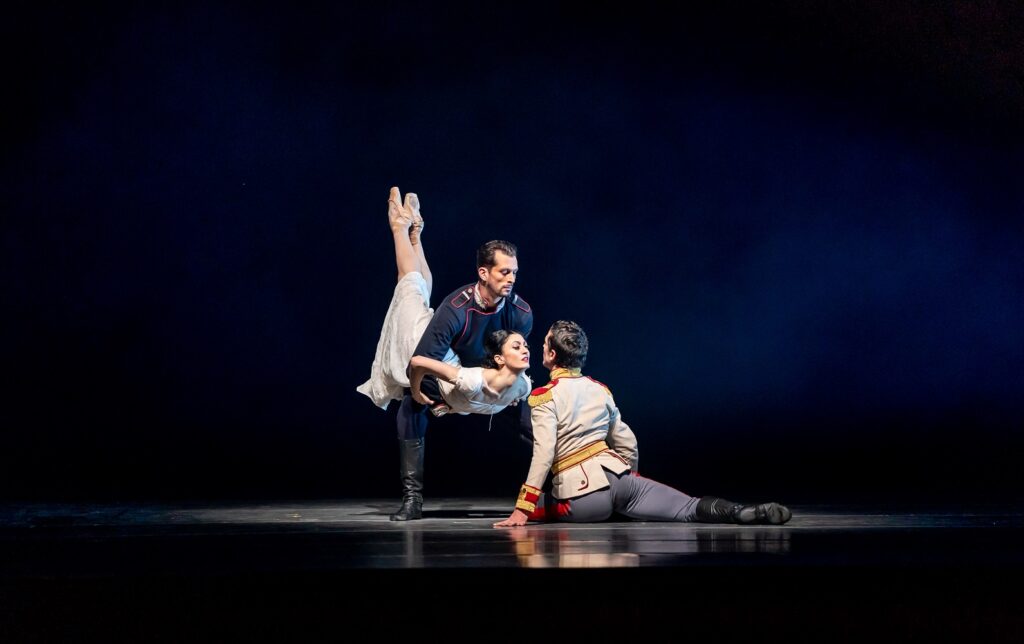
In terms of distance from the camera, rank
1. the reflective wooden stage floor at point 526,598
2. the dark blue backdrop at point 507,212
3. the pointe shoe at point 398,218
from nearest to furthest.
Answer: the reflective wooden stage floor at point 526,598 → the pointe shoe at point 398,218 → the dark blue backdrop at point 507,212

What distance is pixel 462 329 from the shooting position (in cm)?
329

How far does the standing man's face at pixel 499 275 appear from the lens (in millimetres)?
3188

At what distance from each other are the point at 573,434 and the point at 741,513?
555 mm

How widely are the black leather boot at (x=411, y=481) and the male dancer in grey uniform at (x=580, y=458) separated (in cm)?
43

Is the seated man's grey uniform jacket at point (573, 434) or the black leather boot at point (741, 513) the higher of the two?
the seated man's grey uniform jacket at point (573, 434)

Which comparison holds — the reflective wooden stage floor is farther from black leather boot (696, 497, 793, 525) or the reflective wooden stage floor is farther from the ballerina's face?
the ballerina's face

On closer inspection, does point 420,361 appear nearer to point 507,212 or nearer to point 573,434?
point 573,434

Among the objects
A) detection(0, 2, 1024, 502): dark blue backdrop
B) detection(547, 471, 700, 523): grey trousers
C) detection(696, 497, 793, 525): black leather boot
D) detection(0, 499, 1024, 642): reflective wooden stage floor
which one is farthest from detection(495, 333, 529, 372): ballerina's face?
detection(0, 2, 1024, 502): dark blue backdrop

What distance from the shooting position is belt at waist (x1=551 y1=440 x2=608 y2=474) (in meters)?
2.92

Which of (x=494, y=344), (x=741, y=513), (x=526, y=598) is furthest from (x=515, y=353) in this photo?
(x=526, y=598)

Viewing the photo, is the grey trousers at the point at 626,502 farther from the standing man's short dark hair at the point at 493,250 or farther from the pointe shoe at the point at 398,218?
the pointe shoe at the point at 398,218

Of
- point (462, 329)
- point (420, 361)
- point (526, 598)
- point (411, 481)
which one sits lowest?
point (526, 598)

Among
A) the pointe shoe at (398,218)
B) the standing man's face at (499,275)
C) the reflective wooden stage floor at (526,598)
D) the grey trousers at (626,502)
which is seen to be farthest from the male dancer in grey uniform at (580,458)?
the pointe shoe at (398,218)

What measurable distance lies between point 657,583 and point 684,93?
394cm
